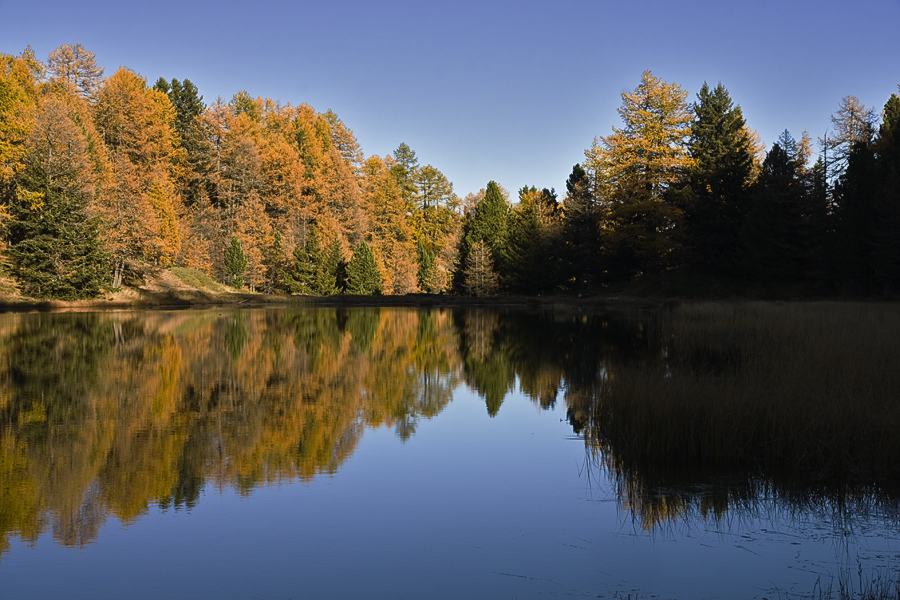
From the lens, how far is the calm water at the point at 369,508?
4.98 m

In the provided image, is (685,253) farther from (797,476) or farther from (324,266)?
(797,476)

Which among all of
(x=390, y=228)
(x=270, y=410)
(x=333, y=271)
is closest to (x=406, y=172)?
(x=390, y=228)

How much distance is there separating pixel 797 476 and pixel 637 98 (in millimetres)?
49217

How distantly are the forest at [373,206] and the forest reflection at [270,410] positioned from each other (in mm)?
19379

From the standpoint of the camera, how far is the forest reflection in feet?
22.2

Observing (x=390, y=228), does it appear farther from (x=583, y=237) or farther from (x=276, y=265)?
(x=583, y=237)

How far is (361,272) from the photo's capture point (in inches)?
2566

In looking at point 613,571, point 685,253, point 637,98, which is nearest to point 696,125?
point 637,98

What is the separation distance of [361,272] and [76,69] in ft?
115

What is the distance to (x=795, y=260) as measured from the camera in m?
41.3

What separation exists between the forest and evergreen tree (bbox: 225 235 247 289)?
20 cm

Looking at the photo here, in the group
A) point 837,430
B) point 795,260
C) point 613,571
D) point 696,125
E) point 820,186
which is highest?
point 696,125

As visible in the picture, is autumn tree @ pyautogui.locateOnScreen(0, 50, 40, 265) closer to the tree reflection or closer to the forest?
the forest

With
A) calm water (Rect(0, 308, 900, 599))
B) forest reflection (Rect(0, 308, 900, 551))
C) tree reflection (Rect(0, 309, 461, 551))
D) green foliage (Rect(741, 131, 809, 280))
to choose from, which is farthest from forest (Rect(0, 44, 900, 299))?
calm water (Rect(0, 308, 900, 599))
